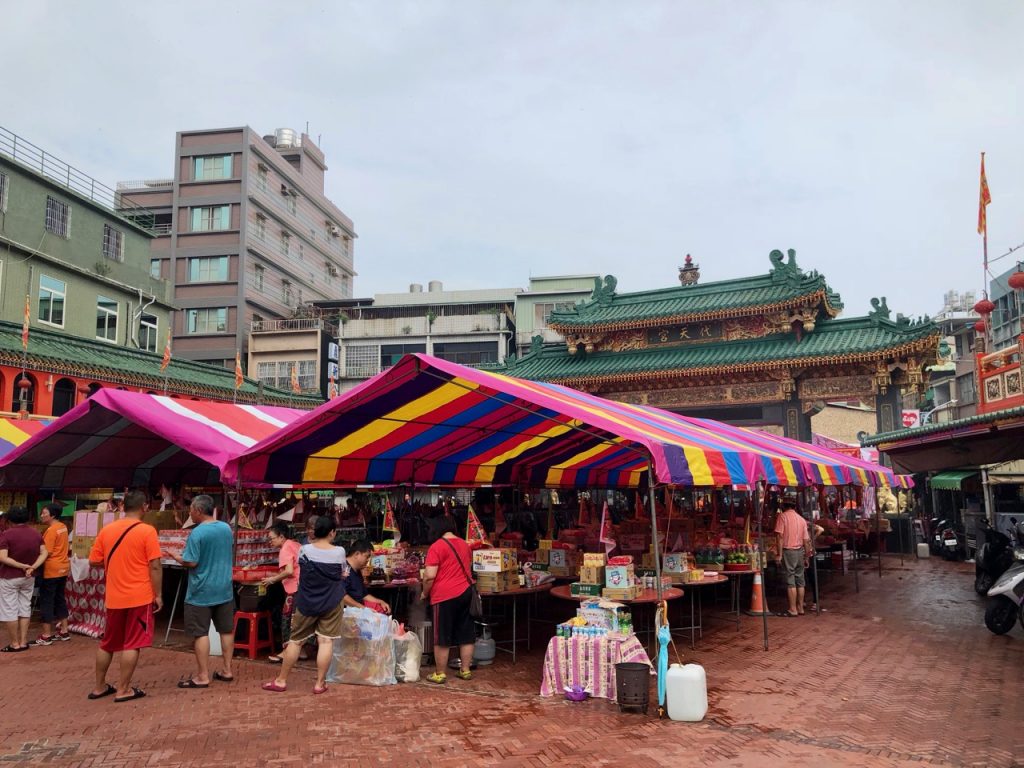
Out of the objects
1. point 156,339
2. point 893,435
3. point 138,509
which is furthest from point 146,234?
point 893,435

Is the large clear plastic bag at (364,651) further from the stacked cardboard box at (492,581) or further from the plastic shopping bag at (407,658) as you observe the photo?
the stacked cardboard box at (492,581)

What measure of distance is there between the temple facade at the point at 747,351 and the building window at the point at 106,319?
1480 centimetres

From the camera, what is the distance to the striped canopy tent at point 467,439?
7.49m

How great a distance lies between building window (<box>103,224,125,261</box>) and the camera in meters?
26.3

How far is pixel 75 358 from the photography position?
2033cm

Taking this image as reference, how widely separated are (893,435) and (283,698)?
586 inches

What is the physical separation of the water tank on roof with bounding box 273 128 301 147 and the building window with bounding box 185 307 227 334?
14.7 metres

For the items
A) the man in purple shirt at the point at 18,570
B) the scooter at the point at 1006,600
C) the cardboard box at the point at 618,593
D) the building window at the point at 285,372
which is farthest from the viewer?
the building window at the point at 285,372

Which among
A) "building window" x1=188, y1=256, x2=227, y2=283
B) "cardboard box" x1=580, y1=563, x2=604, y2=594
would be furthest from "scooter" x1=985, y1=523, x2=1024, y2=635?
"building window" x1=188, y1=256, x2=227, y2=283

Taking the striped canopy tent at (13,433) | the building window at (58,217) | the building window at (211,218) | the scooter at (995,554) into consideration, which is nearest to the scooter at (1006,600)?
the scooter at (995,554)

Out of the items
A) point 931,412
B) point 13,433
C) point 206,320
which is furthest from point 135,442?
point 931,412

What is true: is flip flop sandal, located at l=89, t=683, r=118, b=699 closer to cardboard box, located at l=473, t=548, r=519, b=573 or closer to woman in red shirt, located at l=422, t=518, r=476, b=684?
woman in red shirt, located at l=422, t=518, r=476, b=684

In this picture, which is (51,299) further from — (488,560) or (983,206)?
(983,206)

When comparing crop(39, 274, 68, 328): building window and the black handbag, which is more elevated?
crop(39, 274, 68, 328): building window
